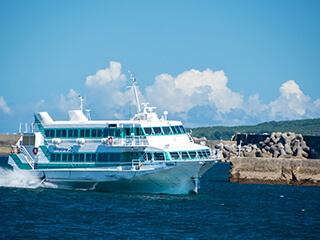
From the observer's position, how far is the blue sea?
2473cm

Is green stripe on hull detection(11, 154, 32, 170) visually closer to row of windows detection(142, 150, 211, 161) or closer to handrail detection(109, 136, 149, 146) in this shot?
handrail detection(109, 136, 149, 146)

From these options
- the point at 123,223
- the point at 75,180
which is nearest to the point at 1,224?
the point at 123,223

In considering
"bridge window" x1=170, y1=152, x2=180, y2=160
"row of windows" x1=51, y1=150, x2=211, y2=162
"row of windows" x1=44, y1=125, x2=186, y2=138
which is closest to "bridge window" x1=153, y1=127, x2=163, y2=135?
"row of windows" x1=44, y1=125, x2=186, y2=138

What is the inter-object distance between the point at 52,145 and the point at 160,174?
8.14 m

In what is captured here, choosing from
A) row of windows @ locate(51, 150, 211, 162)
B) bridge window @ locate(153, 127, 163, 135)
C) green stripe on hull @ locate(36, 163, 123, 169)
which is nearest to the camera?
row of windows @ locate(51, 150, 211, 162)

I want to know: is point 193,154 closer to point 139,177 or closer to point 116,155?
point 139,177

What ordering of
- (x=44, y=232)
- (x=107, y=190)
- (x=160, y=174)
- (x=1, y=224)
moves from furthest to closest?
1. (x=107, y=190)
2. (x=160, y=174)
3. (x=1, y=224)
4. (x=44, y=232)

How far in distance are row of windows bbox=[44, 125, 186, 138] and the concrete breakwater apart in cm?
1179

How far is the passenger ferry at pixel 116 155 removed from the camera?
1298 inches

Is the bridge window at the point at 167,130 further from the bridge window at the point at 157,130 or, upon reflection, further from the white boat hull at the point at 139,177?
the white boat hull at the point at 139,177

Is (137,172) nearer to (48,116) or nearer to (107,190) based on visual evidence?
(107,190)

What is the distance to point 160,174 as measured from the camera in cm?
3284

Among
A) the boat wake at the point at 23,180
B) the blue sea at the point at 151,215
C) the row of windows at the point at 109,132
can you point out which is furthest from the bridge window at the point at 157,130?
the boat wake at the point at 23,180

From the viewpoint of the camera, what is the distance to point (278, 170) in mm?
44375
